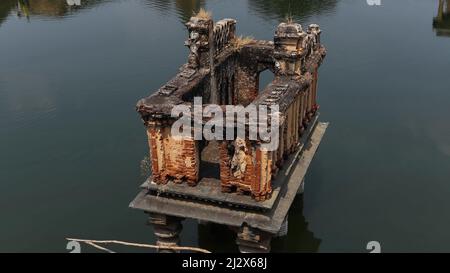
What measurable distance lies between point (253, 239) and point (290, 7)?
35.8 metres

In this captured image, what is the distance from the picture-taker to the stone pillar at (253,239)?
11750 millimetres

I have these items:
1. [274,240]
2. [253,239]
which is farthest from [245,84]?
[253,239]

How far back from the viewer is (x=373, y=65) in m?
31.8

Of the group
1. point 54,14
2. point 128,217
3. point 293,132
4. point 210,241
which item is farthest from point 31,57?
point 293,132

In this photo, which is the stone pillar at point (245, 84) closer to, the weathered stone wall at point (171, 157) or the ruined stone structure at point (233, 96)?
the ruined stone structure at point (233, 96)

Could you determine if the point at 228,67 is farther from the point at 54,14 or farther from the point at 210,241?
the point at 54,14

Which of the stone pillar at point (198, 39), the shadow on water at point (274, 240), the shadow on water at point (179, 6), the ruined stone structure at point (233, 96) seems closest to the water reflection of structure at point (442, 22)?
the shadow on water at point (179, 6)

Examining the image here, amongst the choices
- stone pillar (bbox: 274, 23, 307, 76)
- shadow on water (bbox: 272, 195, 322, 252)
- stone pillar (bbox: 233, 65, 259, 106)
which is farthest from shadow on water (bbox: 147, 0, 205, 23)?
stone pillar (bbox: 274, 23, 307, 76)

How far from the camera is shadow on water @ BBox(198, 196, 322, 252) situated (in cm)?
1653

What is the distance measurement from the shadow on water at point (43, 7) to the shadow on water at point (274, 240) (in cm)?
3153

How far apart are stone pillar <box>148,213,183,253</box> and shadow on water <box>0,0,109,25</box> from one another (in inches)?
1341

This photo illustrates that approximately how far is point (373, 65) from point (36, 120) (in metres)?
20.7

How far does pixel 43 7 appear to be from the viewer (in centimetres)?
4584

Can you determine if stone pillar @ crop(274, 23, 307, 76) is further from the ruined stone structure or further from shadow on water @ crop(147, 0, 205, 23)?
shadow on water @ crop(147, 0, 205, 23)
